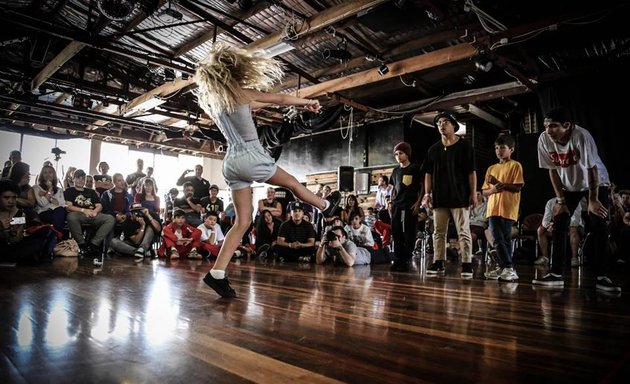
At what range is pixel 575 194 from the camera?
287 cm

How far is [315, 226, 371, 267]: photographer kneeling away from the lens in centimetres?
489

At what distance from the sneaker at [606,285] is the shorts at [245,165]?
2.48 metres

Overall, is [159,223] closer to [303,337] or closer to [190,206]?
[190,206]

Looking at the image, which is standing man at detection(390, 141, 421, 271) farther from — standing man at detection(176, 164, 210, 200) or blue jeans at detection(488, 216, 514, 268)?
standing man at detection(176, 164, 210, 200)

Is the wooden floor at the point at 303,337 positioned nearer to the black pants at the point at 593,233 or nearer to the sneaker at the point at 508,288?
the sneaker at the point at 508,288

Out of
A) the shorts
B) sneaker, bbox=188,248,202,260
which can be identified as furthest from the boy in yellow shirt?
sneaker, bbox=188,248,202,260

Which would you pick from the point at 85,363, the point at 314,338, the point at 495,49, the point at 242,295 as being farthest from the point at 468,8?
the point at 85,363

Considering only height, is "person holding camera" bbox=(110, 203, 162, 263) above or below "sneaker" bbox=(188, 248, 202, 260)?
above

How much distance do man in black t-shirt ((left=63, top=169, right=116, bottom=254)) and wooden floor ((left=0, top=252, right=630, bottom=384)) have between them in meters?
3.64

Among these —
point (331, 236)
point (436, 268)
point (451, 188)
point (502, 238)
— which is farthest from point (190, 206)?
point (502, 238)

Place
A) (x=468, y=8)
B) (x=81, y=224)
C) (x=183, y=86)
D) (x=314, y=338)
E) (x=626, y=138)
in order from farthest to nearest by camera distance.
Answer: (x=183, y=86) → (x=626, y=138) → (x=81, y=224) → (x=468, y=8) → (x=314, y=338)

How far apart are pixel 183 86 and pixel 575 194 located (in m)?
7.29

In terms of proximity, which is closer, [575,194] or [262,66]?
[262,66]

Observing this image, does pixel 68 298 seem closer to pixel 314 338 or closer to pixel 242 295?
pixel 242 295
